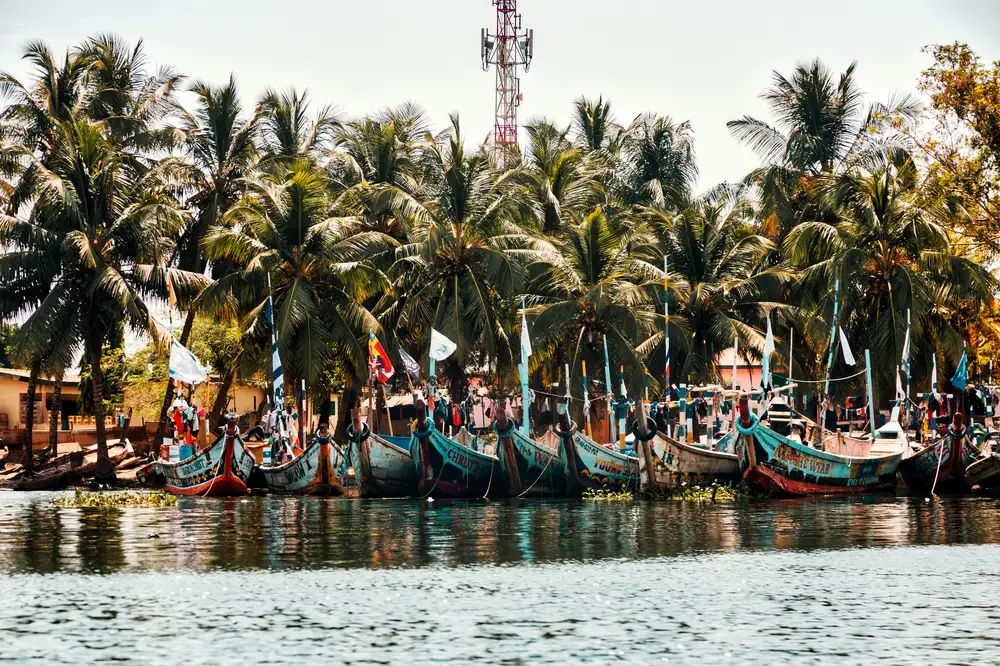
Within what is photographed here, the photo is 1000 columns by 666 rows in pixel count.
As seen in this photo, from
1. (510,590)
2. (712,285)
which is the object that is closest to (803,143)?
(712,285)

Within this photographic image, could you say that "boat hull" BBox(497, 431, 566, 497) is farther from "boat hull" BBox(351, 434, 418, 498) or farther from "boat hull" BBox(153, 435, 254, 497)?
"boat hull" BBox(153, 435, 254, 497)

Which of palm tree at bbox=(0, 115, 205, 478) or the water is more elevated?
palm tree at bbox=(0, 115, 205, 478)

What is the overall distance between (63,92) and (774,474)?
110 feet

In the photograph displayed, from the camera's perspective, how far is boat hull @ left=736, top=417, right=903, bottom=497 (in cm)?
3881

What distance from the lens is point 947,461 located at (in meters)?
41.2

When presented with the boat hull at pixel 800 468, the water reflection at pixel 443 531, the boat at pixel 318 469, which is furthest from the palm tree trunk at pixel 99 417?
the boat hull at pixel 800 468

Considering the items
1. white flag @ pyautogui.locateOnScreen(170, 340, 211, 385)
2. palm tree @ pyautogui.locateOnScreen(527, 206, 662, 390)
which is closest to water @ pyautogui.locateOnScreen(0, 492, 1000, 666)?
white flag @ pyautogui.locateOnScreen(170, 340, 211, 385)

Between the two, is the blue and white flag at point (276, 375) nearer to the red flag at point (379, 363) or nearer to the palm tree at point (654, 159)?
the red flag at point (379, 363)

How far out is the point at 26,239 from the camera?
48.9 m

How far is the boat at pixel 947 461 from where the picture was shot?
40719mm

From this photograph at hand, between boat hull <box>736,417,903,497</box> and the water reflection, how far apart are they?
4.59 ft

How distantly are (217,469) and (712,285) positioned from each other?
2015 cm

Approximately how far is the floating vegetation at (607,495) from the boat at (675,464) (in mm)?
722

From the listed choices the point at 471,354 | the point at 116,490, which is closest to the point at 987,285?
the point at 471,354
